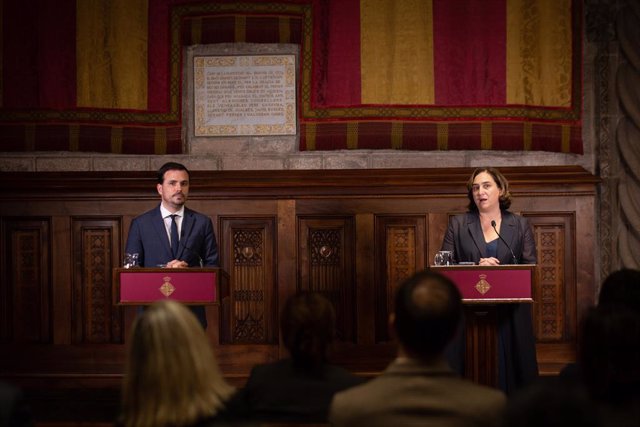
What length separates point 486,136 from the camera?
566 cm

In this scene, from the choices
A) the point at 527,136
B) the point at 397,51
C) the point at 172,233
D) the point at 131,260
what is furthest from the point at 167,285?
the point at 527,136

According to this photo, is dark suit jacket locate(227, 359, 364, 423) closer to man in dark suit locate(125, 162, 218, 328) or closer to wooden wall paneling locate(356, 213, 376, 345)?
man in dark suit locate(125, 162, 218, 328)

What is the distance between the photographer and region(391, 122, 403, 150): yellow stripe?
18.7 feet

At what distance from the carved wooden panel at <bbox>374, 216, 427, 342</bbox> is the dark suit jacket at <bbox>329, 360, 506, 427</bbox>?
3.73 m

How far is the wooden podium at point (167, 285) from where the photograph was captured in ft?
13.4

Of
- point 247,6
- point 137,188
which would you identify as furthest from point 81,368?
point 247,6

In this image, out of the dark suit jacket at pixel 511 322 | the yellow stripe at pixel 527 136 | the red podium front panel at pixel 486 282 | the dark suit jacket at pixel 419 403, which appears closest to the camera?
the dark suit jacket at pixel 419 403

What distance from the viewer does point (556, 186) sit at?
549 centimetres

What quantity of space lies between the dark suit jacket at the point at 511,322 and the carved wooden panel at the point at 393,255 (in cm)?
124

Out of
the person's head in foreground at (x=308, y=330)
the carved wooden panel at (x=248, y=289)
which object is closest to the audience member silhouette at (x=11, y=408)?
the person's head in foreground at (x=308, y=330)

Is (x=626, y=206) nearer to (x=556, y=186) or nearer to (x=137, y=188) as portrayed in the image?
(x=556, y=186)

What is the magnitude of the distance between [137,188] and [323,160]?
1.38 metres

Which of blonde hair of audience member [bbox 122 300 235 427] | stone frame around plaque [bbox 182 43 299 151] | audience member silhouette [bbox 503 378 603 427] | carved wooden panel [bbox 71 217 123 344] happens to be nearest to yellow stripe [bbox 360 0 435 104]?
stone frame around plaque [bbox 182 43 299 151]

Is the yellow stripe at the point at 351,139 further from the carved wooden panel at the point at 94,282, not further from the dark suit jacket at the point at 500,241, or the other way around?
the carved wooden panel at the point at 94,282
